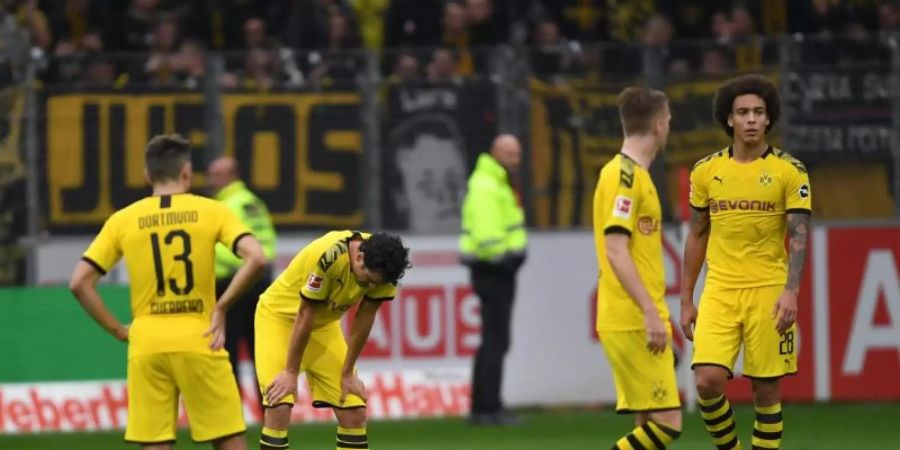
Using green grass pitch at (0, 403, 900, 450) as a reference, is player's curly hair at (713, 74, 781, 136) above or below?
above

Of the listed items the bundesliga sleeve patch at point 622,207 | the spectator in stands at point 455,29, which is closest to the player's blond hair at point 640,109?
the bundesliga sleeve patch at point 622,207

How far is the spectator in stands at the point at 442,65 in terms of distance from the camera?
15.0 m

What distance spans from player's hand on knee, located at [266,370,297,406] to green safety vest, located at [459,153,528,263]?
15.5 ft

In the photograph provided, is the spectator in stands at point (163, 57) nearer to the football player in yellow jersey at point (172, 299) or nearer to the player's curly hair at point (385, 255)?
the football player in yellow jersey at point (172, 299)

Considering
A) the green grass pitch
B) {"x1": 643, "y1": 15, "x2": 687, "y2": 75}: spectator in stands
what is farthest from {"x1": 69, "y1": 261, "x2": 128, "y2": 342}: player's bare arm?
{"x1": 643, "y1": 15, "x2": 687, "y2": 75}: spectator in stands

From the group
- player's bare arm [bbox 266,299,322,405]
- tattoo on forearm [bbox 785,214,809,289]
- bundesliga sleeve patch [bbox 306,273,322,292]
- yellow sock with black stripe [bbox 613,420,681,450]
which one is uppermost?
tattoo on forearm [bbox 785,214,809,289]

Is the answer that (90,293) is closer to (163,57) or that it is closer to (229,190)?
(229,190)

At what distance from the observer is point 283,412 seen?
385 inches

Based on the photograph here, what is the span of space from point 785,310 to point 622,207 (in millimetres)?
991

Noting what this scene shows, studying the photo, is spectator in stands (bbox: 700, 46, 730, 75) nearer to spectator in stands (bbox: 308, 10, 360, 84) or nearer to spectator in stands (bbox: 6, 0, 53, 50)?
spectator in stands (bbox: 308, 10, 360, 84)

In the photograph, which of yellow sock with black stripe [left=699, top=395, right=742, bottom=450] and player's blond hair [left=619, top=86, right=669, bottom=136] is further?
yellow sock with black stripe [left=699, top=395, right=742, bottom=450]

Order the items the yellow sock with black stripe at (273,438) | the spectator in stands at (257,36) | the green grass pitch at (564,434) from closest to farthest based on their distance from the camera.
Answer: the yellow sock with black stripe at (273,438) < the green grass pitch at (564,434) < the spectator in stands at (257,36)

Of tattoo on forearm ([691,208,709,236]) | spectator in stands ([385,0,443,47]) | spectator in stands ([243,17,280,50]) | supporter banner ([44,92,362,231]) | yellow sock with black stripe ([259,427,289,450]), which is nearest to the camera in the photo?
yellow sock with black stripe ([259,427,289,450])

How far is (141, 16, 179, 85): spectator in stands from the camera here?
49.3ft
